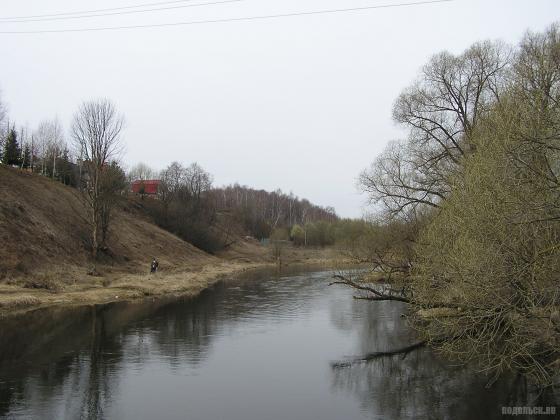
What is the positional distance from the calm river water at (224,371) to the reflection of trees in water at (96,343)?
0.16 feet

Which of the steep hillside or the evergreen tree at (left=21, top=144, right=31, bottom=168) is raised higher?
the evergreen tree at (left=21, top=144, right=31, bottom=168)

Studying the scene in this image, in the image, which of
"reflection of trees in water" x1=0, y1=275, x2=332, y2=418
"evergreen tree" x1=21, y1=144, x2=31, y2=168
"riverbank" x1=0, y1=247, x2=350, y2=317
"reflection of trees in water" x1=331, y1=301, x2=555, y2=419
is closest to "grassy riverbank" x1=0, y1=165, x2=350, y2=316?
"riverbank" x1=0, y1=247, x2=350, y2=317

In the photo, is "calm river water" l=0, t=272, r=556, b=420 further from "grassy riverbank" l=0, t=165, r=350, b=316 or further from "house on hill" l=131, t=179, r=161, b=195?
"house on hill" l=131, t=179, r=161, b=195

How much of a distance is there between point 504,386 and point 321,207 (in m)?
177

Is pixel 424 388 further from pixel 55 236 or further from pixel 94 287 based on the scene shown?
pixel 55 236

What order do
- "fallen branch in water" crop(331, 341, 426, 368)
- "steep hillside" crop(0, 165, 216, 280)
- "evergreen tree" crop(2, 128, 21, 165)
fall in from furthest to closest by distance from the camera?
"evergreen tree" crop(2, 128, 21, 165)
"steep hillside" crop(0, 165, 216, 280)
"fallen branch in water" crop(331, 341, 426, 368)

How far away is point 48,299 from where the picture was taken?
27.5m

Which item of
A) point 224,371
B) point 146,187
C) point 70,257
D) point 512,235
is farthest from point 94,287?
point 146,187

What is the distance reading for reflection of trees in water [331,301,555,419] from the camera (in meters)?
12.7

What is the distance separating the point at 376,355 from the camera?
1853cm

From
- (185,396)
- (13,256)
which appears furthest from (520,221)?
(13,256)

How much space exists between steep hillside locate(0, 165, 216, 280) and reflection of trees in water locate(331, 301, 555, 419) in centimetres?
2368

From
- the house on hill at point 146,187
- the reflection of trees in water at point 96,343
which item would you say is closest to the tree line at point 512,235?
the reflection of trees in water at point 96,343

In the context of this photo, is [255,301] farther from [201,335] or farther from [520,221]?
[520,221]
